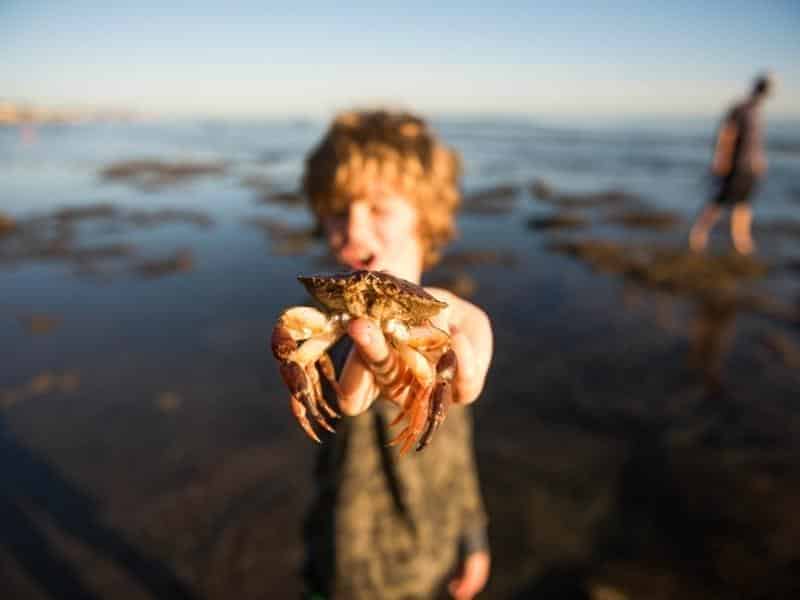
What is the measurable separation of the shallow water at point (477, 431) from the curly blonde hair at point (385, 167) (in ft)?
10.7

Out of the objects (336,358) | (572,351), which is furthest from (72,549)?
(572,351)

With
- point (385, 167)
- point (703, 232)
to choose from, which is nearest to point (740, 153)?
point (703, 232)

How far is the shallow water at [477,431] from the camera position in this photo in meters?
4.08

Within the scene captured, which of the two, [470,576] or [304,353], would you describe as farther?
[470,576]

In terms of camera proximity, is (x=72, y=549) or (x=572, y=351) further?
(x=572, y=351)

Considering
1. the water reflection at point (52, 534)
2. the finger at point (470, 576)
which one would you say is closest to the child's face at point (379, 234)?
the finger at point (470, 576)

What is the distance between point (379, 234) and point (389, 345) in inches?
32.4

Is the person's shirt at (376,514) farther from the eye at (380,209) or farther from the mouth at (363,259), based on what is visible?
the eye at (380,209)

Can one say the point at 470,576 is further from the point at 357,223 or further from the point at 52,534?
the point at 52,534

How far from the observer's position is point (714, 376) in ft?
21.2

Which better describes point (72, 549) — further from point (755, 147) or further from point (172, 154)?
point (172, 154)

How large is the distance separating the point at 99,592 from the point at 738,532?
5.58 metres

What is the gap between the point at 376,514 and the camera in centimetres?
229

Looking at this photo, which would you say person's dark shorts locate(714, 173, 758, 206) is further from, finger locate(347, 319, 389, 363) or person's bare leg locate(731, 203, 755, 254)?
finger locate(347, 319, 389, 363)
